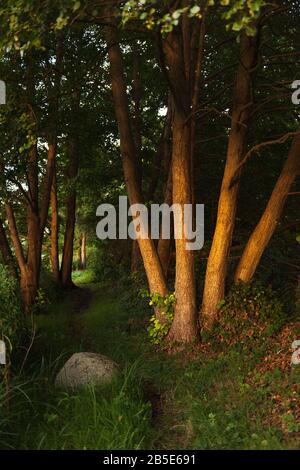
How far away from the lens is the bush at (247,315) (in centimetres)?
875

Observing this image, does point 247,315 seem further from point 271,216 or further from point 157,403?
point 157,403

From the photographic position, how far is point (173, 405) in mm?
6934

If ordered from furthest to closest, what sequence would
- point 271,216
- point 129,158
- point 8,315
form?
point 129,158 → point 271,216 → point 8,315

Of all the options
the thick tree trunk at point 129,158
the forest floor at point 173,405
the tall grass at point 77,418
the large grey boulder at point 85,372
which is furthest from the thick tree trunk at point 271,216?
the tall grass at point 77,418

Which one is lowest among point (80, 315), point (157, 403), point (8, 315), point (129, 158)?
point (157, 403)

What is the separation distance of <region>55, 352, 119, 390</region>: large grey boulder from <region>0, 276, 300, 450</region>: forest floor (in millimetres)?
206

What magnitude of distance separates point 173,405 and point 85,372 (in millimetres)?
1388

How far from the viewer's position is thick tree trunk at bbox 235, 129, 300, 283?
8680 millimetres

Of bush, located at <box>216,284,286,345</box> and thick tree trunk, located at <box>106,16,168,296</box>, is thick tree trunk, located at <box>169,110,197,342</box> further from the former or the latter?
thick tree trunk, located at <box>106,16,168,296</box>

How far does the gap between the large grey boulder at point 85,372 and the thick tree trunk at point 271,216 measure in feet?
10.9

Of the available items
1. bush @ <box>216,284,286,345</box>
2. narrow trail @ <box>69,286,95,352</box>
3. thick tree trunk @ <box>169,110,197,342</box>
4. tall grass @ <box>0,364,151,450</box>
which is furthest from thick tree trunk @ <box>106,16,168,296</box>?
tall grass @ <box>0,364,151,450</box>

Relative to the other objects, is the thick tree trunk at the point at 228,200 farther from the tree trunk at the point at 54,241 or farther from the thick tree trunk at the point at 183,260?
the tree trunk at the point at 54,241

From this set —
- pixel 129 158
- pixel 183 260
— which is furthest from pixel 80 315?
pixel 183 260
